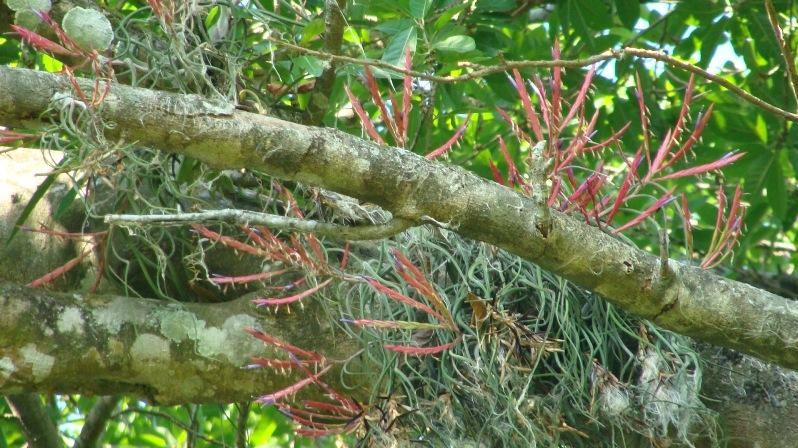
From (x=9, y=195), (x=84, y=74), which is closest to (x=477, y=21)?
(x=84, y=74)

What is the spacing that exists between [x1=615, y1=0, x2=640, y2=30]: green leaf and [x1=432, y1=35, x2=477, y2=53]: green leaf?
83 cm

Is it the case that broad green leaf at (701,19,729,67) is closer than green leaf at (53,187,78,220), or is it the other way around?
green leaf at (53,187,78,220)

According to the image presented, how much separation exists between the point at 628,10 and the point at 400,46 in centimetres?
98

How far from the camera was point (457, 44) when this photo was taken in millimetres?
1973

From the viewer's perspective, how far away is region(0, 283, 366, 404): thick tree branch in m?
1.55

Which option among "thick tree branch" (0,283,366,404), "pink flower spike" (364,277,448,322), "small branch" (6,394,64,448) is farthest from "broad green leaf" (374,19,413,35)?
"small branch" (6,394,64,448)

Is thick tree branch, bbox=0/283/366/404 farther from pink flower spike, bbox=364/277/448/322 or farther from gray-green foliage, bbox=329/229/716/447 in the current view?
pink flower spike, bbox=364/277/448/322

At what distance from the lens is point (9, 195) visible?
1816 mm

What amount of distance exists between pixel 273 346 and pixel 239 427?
500 mm

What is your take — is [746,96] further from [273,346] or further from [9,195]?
[9,195]

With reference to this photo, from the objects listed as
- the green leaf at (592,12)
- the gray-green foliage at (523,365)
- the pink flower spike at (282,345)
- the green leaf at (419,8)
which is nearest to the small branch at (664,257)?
the gray-green foliage at (523,365)

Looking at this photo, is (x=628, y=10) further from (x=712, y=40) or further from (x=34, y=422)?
(x=34, y=422)

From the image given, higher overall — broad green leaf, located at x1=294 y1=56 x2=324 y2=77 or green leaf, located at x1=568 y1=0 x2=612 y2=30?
broad green leaf, located at x1=294 y1=56 x2=324 y2=77

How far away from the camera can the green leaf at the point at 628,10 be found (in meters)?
2.65
